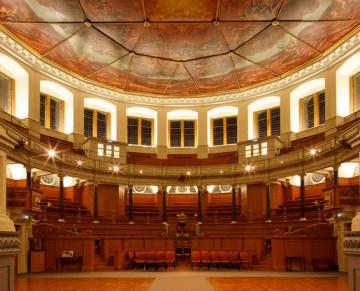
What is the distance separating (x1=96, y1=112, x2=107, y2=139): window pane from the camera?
2944 cm

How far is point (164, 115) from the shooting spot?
31234 mm

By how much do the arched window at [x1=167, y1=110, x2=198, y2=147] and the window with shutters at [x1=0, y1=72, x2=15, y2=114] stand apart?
38.2 feet

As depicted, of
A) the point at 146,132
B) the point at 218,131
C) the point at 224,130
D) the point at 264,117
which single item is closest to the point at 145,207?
the point at 146,132

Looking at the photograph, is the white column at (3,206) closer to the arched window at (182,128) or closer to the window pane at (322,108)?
the window pane at (322,108)

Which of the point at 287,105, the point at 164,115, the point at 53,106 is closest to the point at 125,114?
the point at 164,115

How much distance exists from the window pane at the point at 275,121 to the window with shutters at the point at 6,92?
16350 millimetres

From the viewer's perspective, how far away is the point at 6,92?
23.0 m

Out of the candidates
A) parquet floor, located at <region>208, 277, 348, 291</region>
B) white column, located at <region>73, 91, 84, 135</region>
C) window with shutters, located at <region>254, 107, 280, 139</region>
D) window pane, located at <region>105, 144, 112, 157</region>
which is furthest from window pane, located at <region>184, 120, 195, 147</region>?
parquet floor, located at <region>208, 277, 348, 291</region>

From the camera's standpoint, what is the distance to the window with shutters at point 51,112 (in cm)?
2589

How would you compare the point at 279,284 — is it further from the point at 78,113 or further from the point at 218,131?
the point at 218,131

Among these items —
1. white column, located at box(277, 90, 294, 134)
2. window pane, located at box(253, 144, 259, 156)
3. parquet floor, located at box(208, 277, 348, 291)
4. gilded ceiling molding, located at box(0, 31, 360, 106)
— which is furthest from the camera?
window pane, located at box(253, 144, 259, 156)

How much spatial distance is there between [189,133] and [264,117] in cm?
559

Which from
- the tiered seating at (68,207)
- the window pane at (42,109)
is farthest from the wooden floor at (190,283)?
the window pane at (42,109)

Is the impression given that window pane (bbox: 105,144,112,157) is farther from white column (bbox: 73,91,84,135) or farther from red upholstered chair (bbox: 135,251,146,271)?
red upholstered chair (bbox: 135,251,146,271)
